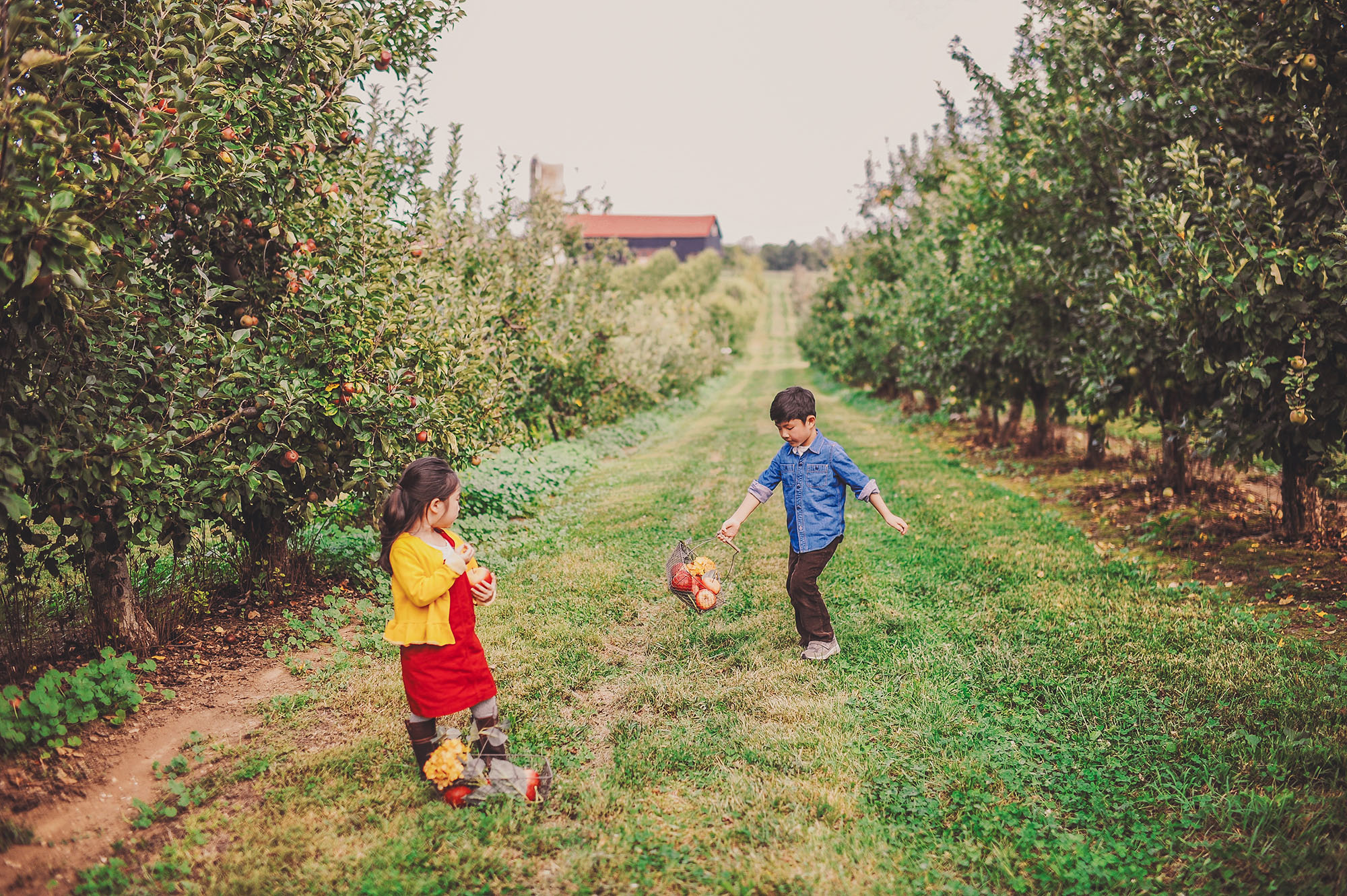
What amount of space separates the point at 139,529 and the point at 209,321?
1.62 m

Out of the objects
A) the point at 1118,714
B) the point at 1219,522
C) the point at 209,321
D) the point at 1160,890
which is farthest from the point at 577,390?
the point at 1160,890

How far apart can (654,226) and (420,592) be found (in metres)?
100

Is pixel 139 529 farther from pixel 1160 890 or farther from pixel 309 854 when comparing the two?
pixel 1160 890

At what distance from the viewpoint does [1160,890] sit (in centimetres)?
288

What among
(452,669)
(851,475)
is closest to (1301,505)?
(851,475)

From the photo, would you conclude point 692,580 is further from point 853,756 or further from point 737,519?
point 853,756

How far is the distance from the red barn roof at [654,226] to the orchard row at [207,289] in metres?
91.5

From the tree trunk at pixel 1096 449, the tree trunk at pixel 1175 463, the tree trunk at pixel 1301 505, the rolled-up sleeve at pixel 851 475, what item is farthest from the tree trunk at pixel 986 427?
the rolled-up sleeve at pixel 851 475

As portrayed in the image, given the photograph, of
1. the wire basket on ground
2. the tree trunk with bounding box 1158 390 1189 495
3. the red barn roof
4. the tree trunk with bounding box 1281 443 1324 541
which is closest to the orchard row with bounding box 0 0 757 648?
the wire basket on ground

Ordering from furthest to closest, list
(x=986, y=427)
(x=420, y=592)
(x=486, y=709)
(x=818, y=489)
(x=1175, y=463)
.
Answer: (x=986, y=427)
(x=1175, y=463)
(x=818, y=489)
(x=486, y=709)
(x=420, y=592)

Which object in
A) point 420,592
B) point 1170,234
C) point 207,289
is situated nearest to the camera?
point 420,592

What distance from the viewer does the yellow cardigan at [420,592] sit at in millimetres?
3334

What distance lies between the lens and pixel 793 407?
484 centimetres

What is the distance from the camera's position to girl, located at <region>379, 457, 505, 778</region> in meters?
3.37
